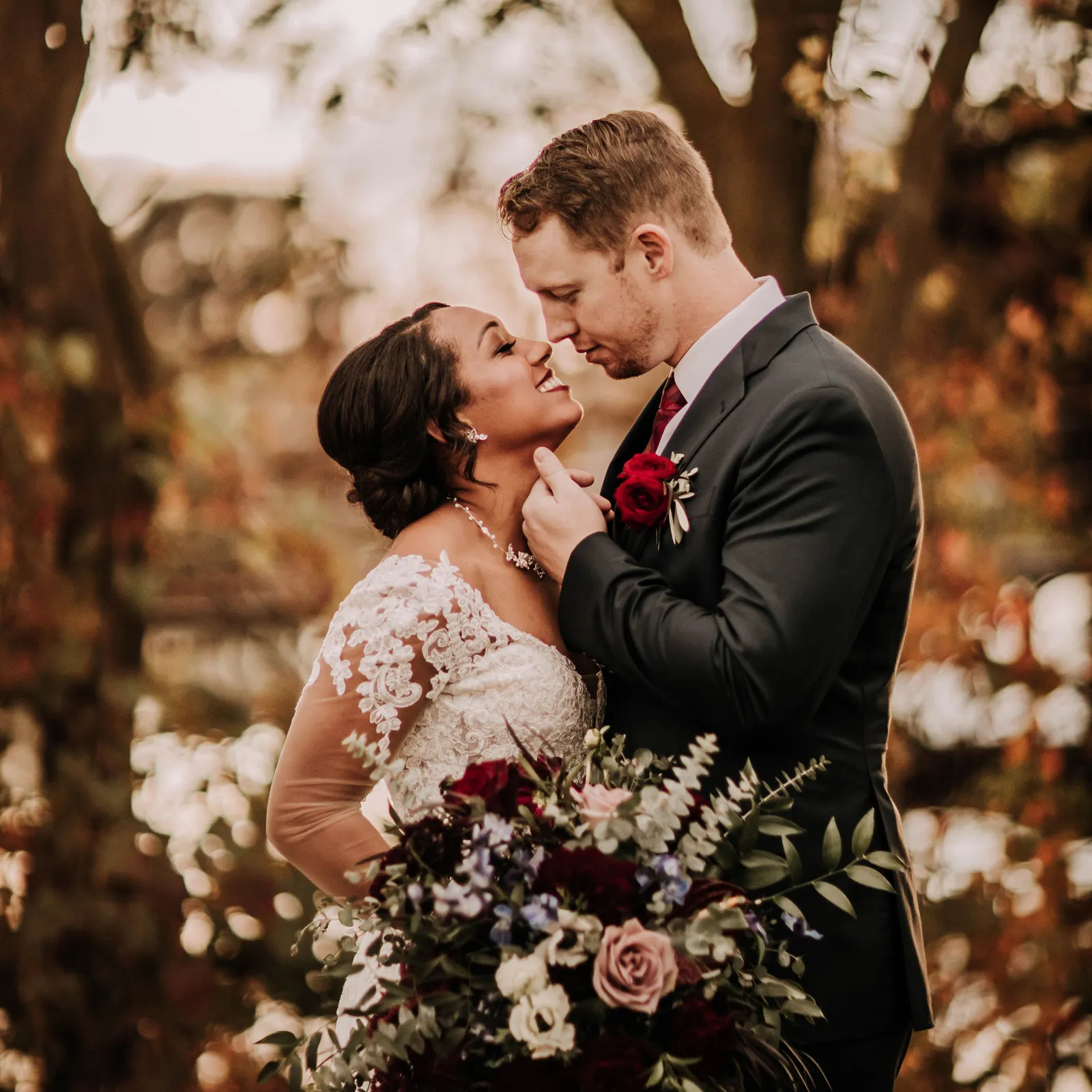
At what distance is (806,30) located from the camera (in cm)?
421

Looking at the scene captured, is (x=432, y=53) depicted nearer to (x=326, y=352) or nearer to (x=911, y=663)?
(x=911, y=663)

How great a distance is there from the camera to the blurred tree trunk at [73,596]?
4.48 meters

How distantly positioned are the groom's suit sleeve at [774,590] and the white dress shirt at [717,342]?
0.35 m

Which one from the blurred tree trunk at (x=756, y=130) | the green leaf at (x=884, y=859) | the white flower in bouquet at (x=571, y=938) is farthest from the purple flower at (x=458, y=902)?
the blurred tree trunk at (x=756, y=130)

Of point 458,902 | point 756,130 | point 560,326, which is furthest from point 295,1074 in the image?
point 756,130

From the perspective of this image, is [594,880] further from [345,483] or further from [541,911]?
[345,483]

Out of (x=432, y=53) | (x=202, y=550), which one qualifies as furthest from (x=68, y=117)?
(x=202, y=550)

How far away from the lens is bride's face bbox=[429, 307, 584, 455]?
9.29ft

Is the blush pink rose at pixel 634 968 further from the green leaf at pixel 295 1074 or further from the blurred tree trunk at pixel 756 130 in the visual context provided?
the blurred tree trunk at pixel 756 130

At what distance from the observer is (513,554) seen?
2871mm

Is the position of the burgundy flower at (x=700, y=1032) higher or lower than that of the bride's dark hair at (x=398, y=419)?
lower

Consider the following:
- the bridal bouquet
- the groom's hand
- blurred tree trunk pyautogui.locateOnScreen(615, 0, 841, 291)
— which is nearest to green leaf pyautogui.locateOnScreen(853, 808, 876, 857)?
the bridal bouquet

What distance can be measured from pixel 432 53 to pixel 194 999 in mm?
3536

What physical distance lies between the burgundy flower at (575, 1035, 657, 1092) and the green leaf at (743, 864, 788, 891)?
12.2 inches
